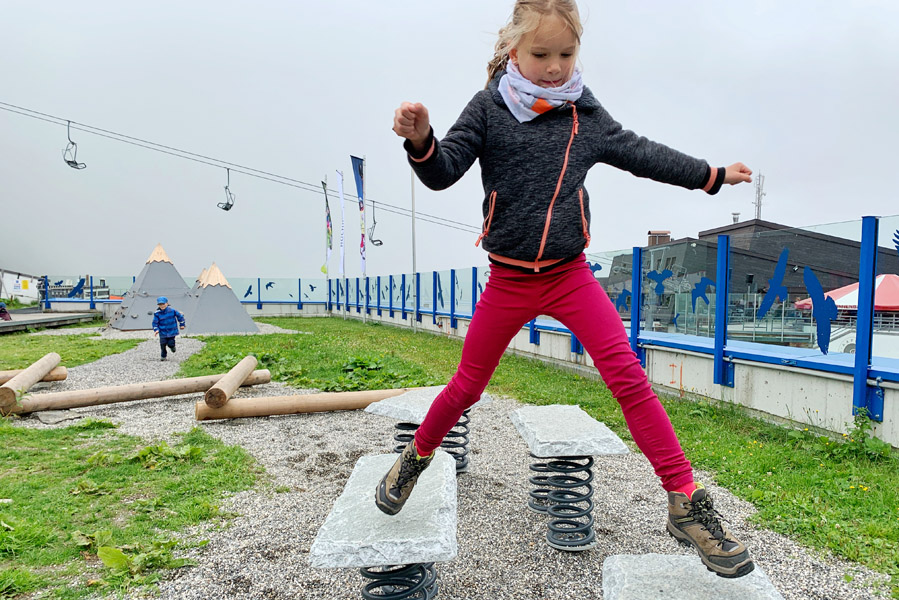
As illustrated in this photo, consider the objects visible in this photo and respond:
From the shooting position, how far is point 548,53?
1897 millimetres

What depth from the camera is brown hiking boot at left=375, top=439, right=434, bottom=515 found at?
211cm

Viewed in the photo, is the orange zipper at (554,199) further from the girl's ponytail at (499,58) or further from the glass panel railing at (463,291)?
the glass panel railing at (463,291)

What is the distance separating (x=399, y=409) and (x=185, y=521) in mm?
1317

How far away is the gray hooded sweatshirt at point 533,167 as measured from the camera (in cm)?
199

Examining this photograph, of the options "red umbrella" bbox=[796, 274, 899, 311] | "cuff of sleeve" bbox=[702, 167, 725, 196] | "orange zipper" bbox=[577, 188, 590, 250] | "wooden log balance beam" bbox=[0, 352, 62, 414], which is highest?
"cuff of sleeve" bbox=[702, 167, 725, 196]

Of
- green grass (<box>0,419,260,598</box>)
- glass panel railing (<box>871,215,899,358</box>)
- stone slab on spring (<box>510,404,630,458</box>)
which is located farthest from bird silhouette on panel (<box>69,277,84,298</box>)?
glass panel railing (<box>871,215,899,358</box>)

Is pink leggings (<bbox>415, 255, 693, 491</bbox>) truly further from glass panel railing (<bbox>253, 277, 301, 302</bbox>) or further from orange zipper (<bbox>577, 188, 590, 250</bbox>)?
glass panel railing (<bbox>253, 277, 301, 302</bbox>)

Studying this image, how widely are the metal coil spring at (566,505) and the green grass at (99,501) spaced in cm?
179

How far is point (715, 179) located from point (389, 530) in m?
1.83

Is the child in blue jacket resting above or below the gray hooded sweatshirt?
below

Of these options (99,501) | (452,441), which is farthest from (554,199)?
(99,501)

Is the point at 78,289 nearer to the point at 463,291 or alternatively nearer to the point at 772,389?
the point at 463,291

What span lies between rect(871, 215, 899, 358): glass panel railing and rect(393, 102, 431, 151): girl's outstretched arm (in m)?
4.37

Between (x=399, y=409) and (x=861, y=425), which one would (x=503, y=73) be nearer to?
(x=399, y=409)
